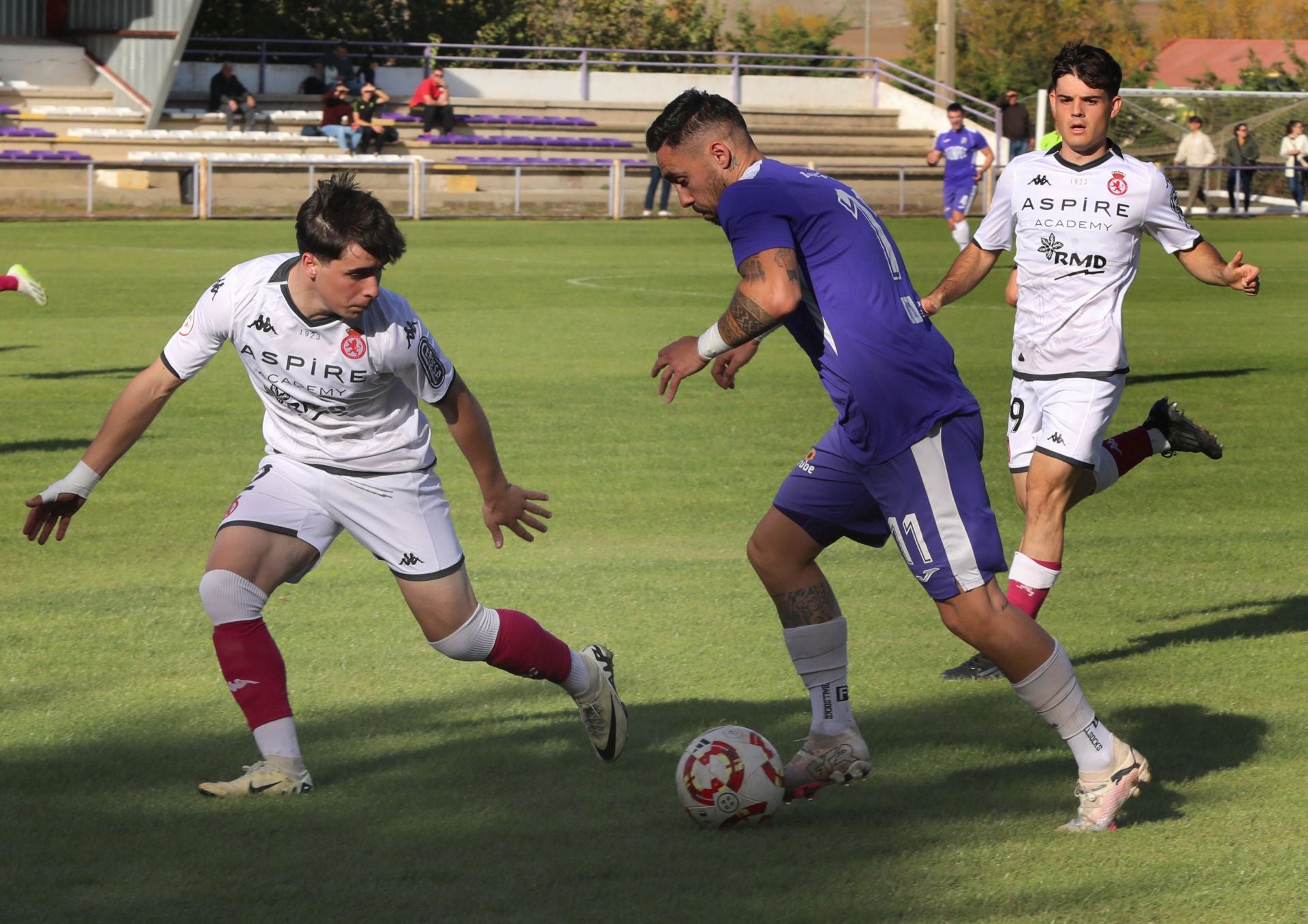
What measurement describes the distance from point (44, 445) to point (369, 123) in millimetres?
27151

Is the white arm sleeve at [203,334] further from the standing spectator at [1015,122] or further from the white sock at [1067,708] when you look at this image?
the standing spectator at [1015,122]

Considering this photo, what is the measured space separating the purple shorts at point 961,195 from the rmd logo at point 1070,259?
1892cm

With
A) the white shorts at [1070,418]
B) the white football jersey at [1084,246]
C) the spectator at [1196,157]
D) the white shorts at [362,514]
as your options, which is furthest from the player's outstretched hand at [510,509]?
the spectator at [1196,157]

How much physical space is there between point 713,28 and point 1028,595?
2209 inches

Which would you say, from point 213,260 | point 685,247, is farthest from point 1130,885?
point 685,247

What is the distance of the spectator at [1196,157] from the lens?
37469 millimetres

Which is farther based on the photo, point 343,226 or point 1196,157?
point 1196,157

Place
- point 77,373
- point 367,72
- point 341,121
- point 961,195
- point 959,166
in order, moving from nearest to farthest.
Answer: point 77,373 < point 959,166 < point 961,195 < point 341,121 < point 367,72

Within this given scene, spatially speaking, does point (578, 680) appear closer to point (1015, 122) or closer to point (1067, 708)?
point (1067, 708)

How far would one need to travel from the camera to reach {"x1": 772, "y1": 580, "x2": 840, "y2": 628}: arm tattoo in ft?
16.3

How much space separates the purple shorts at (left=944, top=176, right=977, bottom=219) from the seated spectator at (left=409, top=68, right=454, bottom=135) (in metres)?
17.3

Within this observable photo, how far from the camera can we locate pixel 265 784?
473 cm

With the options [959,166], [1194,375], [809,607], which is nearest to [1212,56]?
[959,166]

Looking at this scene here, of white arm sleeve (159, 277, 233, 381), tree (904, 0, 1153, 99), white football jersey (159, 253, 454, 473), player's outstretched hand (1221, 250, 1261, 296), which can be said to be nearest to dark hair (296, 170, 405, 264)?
white football jersey (159, 253, 454, 473)
